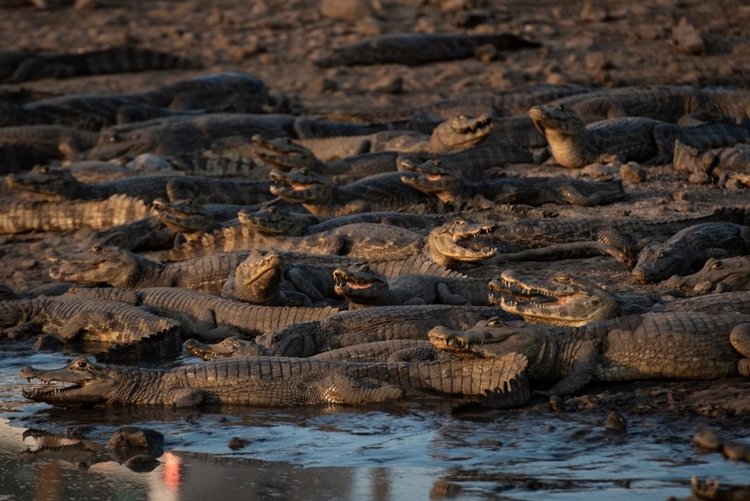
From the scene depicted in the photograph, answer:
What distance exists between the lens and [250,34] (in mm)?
20031

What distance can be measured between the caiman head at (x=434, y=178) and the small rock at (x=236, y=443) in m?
5.12

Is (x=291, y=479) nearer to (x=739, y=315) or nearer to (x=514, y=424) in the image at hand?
(x=514, y=424)

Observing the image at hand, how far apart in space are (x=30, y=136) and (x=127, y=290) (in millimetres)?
6175

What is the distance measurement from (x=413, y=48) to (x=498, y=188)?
7.06 meters

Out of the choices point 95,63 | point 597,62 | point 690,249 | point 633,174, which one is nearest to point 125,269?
point 690,249

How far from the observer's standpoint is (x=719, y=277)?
26.0 feet

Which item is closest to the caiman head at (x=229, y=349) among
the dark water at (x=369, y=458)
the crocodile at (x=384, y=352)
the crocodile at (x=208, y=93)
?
the crocodile at (x=384, y=352)

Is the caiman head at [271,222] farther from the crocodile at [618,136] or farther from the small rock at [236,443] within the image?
the small rock at [236,443]

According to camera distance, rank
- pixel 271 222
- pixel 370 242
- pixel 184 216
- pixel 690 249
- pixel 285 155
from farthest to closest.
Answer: pixel 285 155, pixel 184 216, pixel 271 222, pixel 370 242, pixel 690 249

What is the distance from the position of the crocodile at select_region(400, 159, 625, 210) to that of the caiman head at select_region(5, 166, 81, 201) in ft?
9.58

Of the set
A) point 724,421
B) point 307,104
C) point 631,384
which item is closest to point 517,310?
point 631,384

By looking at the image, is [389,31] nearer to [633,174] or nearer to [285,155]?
[285,155]

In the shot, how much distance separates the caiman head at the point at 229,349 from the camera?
280 inches

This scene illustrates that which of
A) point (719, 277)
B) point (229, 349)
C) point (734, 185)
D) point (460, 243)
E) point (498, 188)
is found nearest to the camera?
point (229, 349)
